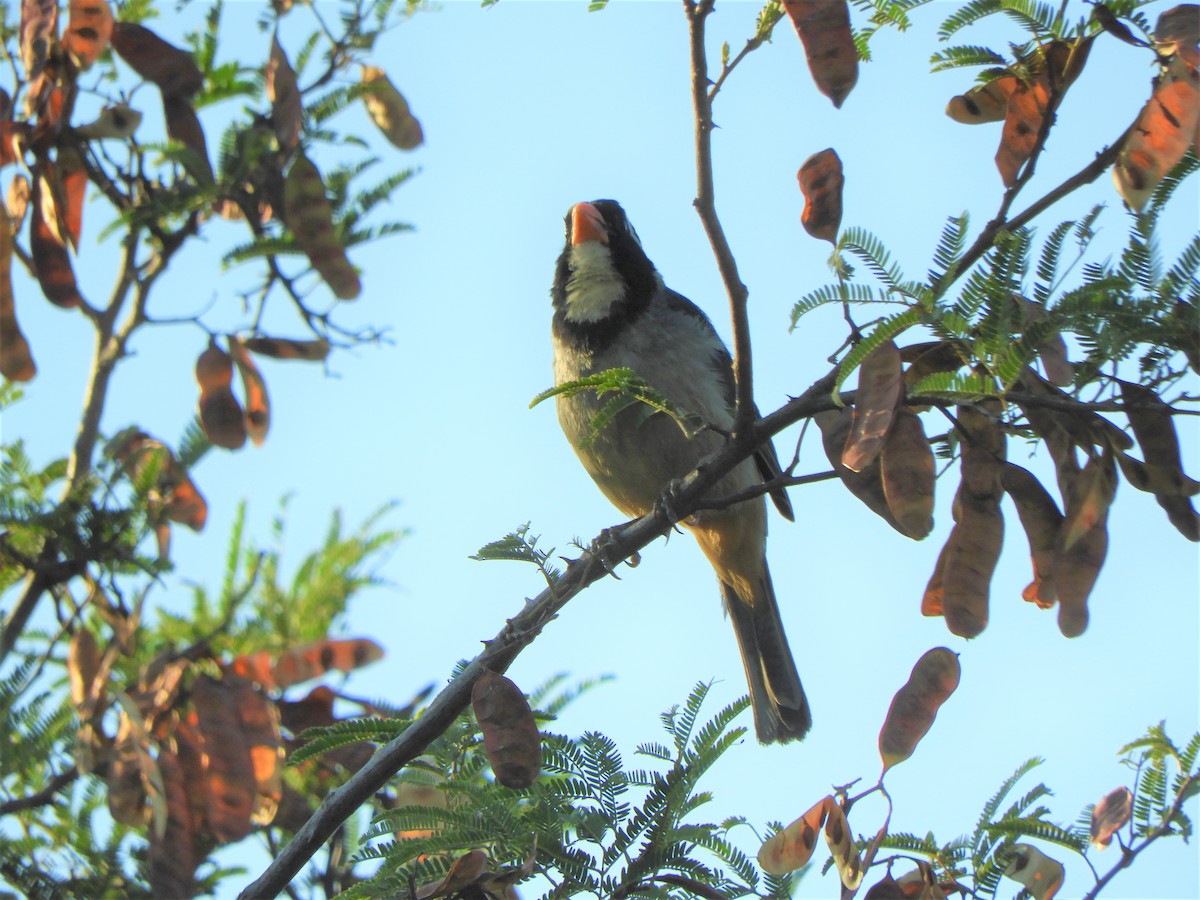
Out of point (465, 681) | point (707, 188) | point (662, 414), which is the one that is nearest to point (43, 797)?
point (465, 681)

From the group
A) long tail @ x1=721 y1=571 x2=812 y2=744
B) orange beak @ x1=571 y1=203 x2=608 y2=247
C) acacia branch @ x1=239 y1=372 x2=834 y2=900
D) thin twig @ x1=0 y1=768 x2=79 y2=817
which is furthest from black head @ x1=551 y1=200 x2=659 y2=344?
thin twig @ x1=0 y1=768 x2=79 y2=817

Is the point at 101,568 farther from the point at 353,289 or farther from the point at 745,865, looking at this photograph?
the point at 745,865

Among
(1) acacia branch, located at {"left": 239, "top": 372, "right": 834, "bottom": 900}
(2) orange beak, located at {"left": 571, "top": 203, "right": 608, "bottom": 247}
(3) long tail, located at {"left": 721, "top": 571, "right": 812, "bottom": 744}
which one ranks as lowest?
(1) acacia branch, located at {"left": 239, "top": 372, "right": 834, "bottom": 900}

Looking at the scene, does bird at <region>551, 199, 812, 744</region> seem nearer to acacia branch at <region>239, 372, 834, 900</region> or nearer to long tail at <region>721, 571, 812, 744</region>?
long tail at <region>721, 571, 812, 744</region>

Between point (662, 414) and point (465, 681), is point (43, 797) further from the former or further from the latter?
point (662, 414)

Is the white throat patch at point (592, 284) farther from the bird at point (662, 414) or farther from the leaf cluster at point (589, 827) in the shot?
the leaf cluster at point (589, 827)

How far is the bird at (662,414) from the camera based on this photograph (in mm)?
4695

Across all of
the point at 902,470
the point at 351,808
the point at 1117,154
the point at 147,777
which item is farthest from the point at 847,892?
the point at 147,777

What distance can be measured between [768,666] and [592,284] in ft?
5.28

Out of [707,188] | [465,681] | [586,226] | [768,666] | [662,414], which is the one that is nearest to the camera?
[707,188]

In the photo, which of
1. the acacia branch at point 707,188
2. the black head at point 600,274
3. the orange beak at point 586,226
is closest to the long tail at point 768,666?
the black head at point 600,274

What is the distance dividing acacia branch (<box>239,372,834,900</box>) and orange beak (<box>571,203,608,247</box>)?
2.50m

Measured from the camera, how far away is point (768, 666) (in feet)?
17.3

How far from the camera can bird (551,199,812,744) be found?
185 inches
